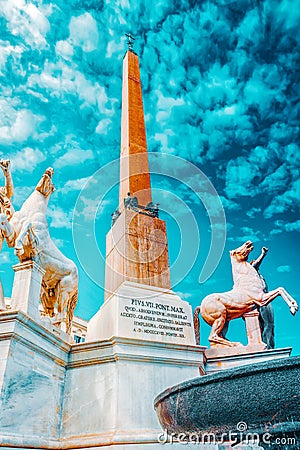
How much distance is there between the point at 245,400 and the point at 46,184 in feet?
20.3

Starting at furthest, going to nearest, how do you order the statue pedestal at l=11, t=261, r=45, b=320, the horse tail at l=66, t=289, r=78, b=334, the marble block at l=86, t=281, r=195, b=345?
1. the horse tail at l=66, t=289, r=78, b=334
2. the marble block at l=86, t=281, r=195, b=345
3. the statue pedestal at l=11, t=261, r=45, b=320

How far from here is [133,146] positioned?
38.0ft

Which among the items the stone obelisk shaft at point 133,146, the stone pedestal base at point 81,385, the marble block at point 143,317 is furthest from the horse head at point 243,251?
the stone pedestal base at point 81,385

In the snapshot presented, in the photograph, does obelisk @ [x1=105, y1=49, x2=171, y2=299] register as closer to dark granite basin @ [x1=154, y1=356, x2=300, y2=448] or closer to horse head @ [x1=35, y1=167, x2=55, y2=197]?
horse head @ [x1=35, y1=167, x2=55, y2=197]

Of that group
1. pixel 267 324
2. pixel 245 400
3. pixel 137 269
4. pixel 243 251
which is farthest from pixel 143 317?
pixel 245 400

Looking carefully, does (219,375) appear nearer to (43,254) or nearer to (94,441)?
(94,441)

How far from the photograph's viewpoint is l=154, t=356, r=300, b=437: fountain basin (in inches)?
97.4

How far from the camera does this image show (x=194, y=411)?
9.39 feet

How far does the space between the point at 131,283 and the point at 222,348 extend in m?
2.40

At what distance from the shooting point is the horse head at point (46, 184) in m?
7.68

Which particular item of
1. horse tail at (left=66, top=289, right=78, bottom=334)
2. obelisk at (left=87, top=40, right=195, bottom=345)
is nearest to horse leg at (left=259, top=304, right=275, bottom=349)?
obelisk at (left=87, top=40, right=195, bottom=345)

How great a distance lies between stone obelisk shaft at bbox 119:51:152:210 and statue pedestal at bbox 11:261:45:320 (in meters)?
3.84

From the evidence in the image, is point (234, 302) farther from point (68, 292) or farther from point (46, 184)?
point (46, 184)

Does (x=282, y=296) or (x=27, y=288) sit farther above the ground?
(x=282, y=296)
